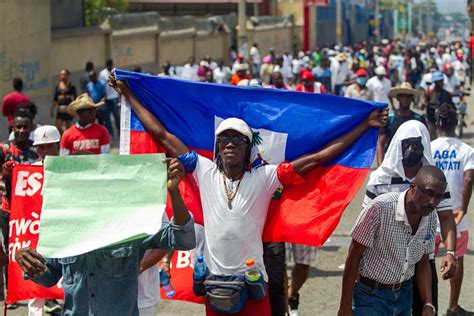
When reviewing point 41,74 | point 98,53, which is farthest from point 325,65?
point 41,74

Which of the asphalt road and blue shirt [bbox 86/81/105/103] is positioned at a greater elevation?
blue shirt [bbox 86/81/105/103]

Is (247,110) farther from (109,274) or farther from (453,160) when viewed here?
(453,160)

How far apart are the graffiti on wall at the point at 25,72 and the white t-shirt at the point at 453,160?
1405 cm

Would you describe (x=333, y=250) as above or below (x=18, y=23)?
below

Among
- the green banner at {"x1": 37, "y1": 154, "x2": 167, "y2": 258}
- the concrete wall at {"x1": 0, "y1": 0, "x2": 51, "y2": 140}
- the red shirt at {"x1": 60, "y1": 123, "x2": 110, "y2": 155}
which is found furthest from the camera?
the concrete wall at {"x1": 0, "y1": 0, "x2": 51, "y2": 140}

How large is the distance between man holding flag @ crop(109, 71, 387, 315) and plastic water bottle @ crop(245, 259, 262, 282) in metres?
0.03

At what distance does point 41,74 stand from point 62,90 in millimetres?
5873

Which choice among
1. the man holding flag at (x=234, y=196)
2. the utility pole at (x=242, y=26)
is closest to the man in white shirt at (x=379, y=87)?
the man holding flag at (x=234, y=196)

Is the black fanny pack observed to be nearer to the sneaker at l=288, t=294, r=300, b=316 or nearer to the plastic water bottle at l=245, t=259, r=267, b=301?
the plastic water bottle at l=245, t=259, r=267, b=301

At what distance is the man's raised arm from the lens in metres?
6.42

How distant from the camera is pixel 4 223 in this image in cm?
821

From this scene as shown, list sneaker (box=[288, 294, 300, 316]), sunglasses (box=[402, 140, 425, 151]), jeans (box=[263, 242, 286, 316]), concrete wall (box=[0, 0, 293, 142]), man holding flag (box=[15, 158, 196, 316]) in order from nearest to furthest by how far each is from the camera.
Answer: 1. man holding flag (box=[15, 158, 196, 316])
2. jeans (box=[263, 242, 286, 316])
3. sunglasses (box=[402, 140, 425, 151])
4. sneaker (box=[288, 294, 300, 316])
5. concrete wall (box=[0, 0, 293, 142])

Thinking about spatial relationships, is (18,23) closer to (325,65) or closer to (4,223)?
(325,65)

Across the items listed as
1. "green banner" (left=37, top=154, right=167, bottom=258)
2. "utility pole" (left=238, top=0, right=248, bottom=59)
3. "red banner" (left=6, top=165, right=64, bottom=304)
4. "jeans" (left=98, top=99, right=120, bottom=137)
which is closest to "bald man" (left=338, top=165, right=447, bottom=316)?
"green banner" (left=37, top=154, right=167, bottom=258)
